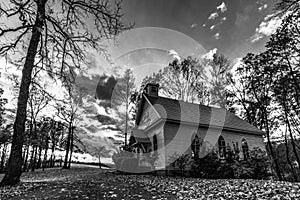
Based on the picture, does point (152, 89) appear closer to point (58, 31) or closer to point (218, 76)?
point (218, 76)

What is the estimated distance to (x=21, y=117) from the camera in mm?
7320

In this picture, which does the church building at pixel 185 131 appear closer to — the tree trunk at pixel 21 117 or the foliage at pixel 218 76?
the foliage at pixel 218 76

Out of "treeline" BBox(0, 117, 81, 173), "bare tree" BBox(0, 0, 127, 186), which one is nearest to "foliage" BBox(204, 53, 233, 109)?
"bare tree" BBox(0, 0, 127, 186)

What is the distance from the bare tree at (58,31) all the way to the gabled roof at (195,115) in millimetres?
6361

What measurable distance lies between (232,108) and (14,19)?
74.1 ft

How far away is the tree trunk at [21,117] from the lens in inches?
261

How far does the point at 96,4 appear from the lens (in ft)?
27.7

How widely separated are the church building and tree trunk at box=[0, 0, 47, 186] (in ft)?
24.8

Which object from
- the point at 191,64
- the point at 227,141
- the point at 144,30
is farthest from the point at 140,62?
the point at 227,141

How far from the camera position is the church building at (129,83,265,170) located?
41.7ft

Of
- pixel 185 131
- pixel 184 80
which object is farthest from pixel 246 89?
pixel 185 131

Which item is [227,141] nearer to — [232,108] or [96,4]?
[232,108]

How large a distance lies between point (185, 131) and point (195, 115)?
2204 mm

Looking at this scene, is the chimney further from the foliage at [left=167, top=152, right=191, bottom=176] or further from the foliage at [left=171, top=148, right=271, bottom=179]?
the foliage at [left=171, top=148, right=271, bottom=179]
